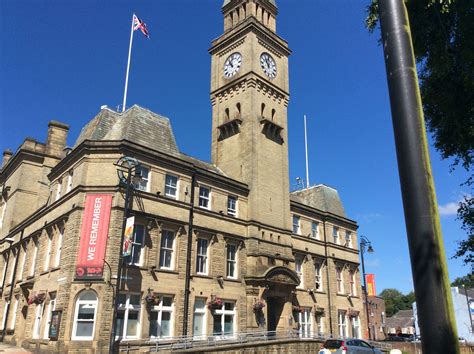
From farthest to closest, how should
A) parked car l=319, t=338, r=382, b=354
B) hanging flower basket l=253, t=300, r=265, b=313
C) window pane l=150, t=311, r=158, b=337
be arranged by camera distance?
hanging flower basket l=253, t=300, r=265, b=313 < window pane l=150, t=311, r=158, b=337 < parked car l=319, t=338, r=382, b=354

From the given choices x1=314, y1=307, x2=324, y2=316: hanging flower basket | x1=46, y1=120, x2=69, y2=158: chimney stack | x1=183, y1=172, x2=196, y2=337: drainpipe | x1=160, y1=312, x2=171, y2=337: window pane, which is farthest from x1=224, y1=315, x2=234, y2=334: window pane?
x1=46, y1=120, x2=69, y2=158: chimney stack

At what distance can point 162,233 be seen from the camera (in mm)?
27688

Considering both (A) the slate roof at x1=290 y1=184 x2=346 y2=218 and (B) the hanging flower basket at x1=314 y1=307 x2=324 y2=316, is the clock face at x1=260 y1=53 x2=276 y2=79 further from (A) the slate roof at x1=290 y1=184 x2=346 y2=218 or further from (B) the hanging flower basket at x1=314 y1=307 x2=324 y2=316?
(B) the hanging flower basket at x1=314 y1=307 x2=324 y2=316

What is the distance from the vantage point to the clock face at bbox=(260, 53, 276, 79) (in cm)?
3950

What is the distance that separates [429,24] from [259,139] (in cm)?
2528

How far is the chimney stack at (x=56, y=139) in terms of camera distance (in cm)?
4109

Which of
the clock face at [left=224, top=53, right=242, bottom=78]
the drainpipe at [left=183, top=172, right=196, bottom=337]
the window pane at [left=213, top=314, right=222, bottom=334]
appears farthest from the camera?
the clock face at [left=224, top=53, right=242, bottom=78]

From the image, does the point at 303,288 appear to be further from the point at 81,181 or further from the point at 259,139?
the point at 81,181

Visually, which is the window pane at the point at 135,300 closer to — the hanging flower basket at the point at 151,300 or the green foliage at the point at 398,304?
the hanging flower basket at the point at 151,300

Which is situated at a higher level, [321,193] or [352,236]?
[321,193]

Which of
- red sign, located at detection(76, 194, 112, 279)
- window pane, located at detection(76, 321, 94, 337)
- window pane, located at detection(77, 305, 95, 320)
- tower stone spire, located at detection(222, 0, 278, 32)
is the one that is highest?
tower stone spire, located at detection(222, 0, 278, 32)

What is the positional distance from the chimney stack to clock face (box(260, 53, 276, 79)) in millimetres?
21307

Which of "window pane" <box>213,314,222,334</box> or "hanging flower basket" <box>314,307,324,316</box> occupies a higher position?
"hanging flower basket" <box>314,307,324,316</box>

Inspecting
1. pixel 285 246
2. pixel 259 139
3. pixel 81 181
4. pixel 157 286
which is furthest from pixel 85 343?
pixel 259 139
